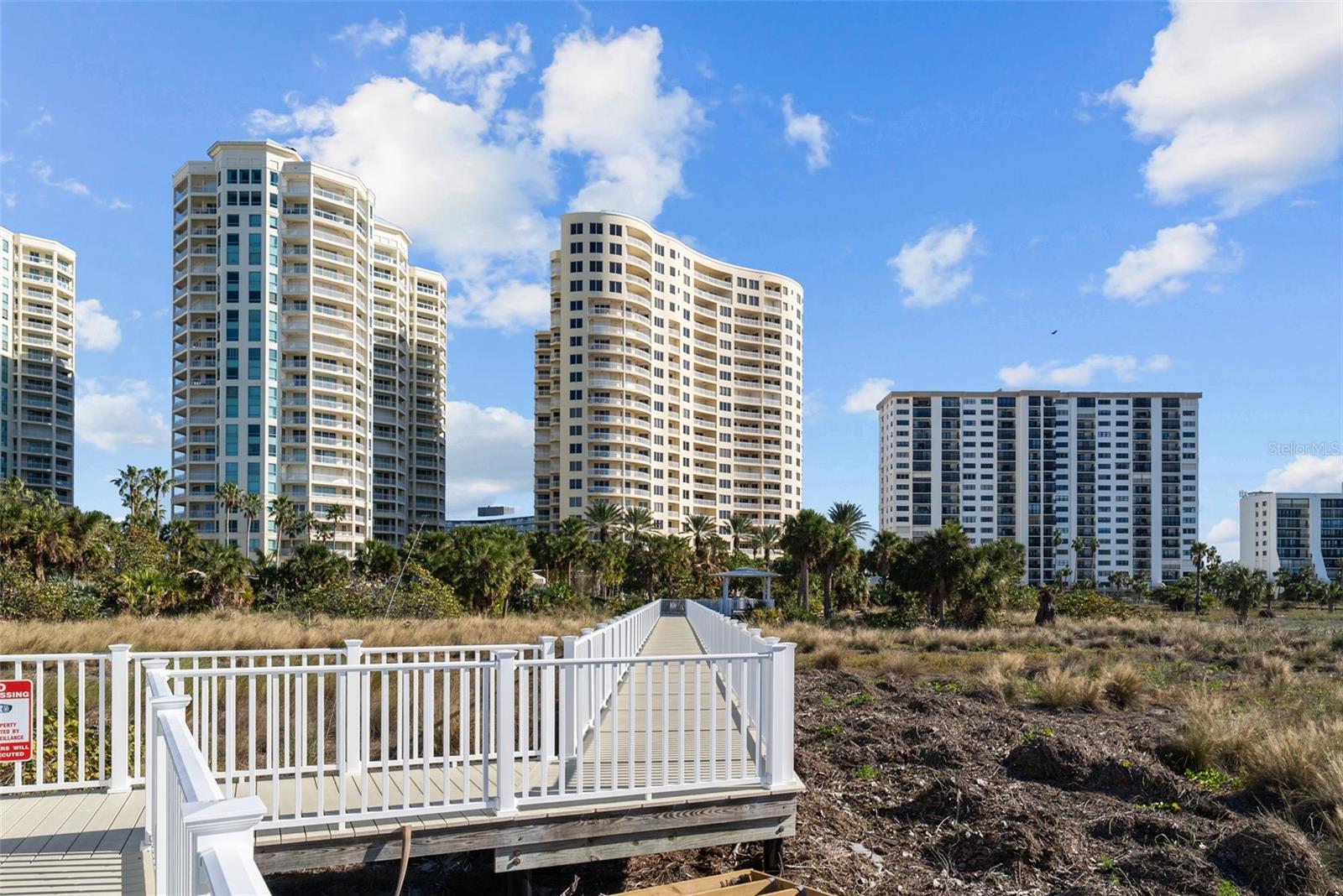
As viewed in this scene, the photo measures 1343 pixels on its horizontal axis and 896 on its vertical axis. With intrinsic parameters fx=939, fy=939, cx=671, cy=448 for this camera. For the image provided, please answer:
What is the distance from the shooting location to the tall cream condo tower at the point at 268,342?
78.9m

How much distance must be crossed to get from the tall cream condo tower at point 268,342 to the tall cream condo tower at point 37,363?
33.4 m

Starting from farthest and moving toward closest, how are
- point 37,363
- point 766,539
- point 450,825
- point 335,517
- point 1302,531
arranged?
point 1302,531 < point 37,363 < point 766,539 < point 335,517 < point 450,825

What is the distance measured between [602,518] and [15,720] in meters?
74.1

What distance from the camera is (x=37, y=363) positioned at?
10581 centimetres

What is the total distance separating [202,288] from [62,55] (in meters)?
78.9

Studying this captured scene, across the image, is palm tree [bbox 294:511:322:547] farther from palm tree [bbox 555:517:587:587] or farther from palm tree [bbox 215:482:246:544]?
palm tree [bbox 555:517:587:587]

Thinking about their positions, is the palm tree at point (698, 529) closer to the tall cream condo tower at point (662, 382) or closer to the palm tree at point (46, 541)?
the tall cream condo tower at point (662, 382)

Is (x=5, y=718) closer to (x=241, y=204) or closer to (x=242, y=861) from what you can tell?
(x=242, y=861)

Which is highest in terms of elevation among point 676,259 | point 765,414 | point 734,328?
point 676,259

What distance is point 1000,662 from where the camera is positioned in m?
21.4

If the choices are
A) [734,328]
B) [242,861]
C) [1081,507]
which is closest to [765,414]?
[734,328]

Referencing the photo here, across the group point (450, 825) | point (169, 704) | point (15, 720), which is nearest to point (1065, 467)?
point (450, 825)

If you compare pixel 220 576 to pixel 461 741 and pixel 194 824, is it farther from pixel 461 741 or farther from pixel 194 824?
pixel 194 824

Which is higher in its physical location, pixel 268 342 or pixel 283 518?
pixel 268 342
